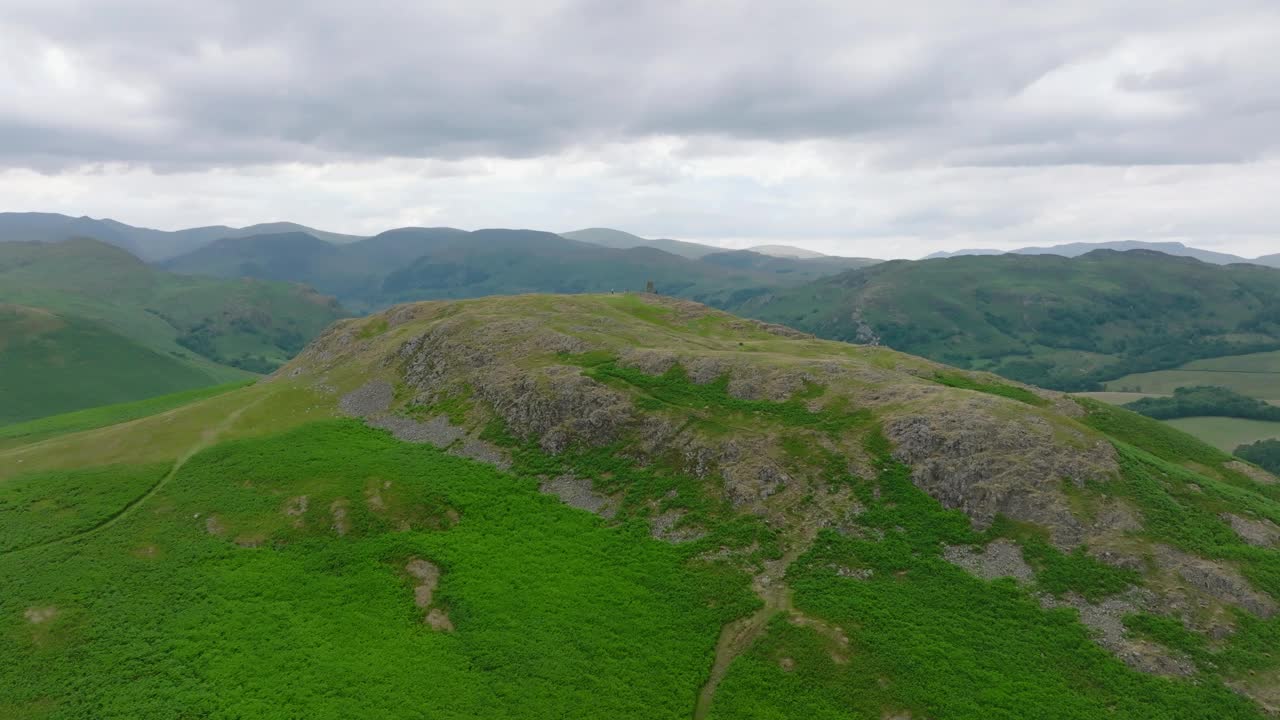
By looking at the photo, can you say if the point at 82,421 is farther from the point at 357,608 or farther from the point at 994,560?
the point at 994,560

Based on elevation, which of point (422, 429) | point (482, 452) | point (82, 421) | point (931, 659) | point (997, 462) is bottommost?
point (931, 659)

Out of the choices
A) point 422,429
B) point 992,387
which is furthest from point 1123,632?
point 422,429

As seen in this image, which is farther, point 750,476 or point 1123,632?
point 750,476

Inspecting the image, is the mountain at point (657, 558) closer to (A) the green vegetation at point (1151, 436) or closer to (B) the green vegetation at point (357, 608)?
(B) the green vegetation at point (357, 608)

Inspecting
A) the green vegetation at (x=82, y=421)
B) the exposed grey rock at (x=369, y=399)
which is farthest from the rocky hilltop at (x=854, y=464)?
the green vegetation at (x=82, y=421)

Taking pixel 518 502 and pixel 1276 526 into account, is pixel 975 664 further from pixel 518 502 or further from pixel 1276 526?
pixel 518 502

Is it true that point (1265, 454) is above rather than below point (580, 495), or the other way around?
below
